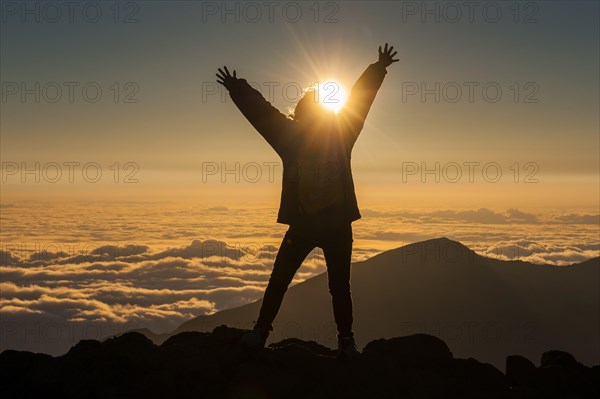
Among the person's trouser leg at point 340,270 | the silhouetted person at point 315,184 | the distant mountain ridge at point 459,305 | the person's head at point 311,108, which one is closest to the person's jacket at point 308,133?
the silhouetted person at point 315,184

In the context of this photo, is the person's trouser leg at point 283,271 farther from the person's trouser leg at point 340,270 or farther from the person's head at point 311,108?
the person's head at point 311,108

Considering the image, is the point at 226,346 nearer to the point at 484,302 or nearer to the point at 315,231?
the point at 315,231

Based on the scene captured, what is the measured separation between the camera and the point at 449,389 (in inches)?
351

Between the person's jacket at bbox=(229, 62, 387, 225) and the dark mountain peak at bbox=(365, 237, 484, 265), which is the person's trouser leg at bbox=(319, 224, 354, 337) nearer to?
the person's jacket at bbox=(229, 62, 387, 225)

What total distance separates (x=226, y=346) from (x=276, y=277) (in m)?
1.20

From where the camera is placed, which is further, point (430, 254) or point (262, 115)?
point (430, 254)

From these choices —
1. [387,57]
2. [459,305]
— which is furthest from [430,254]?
[387,57]

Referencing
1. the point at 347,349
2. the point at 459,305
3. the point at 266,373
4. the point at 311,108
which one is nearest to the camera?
the point at 266,373

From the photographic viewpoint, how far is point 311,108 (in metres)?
9.91

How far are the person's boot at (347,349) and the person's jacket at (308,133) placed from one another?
1667 millimetres

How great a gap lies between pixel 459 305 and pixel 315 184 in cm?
16759

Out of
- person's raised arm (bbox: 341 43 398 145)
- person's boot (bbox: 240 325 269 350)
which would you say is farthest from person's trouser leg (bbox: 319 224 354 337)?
person's raised arm (bbox: 341 43 398 145)

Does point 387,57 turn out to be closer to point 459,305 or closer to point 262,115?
point 262,115

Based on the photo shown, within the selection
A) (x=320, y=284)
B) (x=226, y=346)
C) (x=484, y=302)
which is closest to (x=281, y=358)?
(x=226, y=346)
